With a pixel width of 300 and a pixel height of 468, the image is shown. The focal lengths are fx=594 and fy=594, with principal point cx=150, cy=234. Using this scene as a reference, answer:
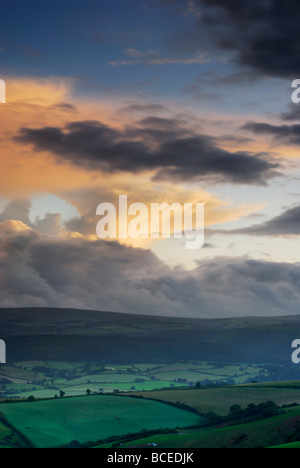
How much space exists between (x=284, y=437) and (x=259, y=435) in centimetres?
974

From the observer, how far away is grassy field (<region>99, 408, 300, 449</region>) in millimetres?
165512

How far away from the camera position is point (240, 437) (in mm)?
173125

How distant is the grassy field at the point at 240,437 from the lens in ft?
543
